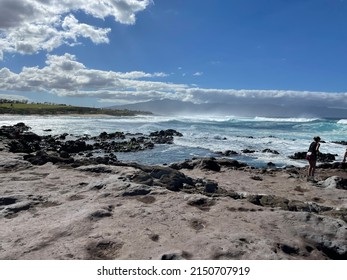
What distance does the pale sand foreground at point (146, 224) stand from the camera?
587 centimetres

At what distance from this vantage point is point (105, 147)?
3155cm

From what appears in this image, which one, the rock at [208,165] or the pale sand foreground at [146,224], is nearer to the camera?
the pale sand foreground at [146,224]

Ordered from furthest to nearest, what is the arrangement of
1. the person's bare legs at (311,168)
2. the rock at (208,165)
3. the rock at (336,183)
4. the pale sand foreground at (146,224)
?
the rock at (208,165) < the person's bare legs at (311,168) < the rock at (336,183) < the pale sand foreground at (146,224)

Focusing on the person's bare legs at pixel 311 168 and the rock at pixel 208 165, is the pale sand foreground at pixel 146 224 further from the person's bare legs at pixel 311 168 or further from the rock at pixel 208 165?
the rock at pixel 208 165

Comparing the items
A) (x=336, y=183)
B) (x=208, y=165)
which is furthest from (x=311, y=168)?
(x=208, y=165)

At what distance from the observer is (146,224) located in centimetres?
704

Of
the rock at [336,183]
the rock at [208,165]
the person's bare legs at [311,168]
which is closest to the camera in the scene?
the rock at [336,183]

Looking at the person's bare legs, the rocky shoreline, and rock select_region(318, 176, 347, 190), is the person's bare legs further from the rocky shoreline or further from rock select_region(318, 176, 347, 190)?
the rocky shoreline

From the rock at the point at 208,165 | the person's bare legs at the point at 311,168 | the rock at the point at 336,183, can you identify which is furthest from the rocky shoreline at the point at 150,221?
the rock at the point at 208,165

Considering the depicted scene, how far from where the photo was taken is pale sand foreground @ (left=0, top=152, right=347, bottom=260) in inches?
231

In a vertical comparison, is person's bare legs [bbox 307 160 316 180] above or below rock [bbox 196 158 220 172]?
above

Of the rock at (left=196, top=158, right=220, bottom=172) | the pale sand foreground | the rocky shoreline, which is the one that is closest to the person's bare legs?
the rocky shoreline
